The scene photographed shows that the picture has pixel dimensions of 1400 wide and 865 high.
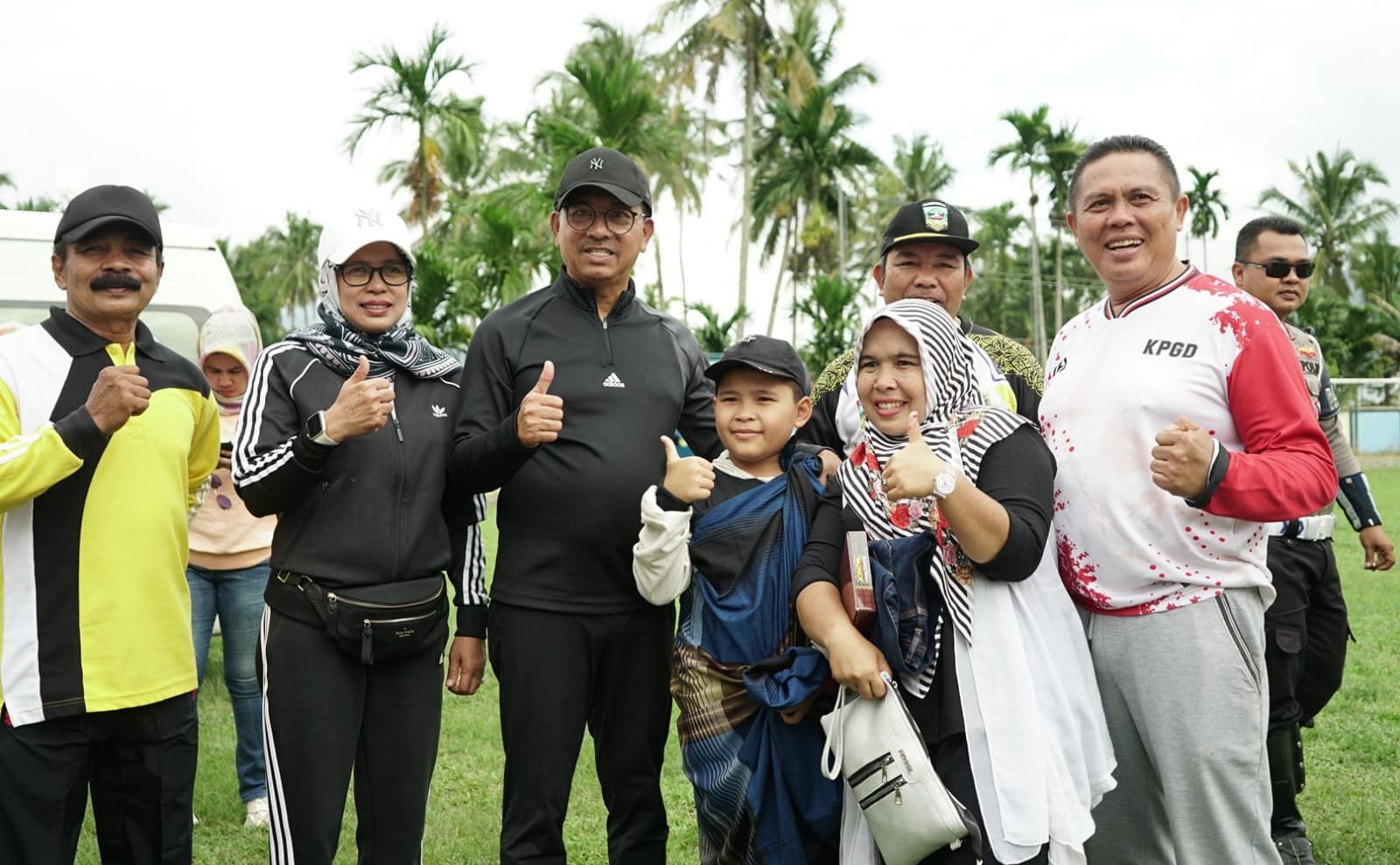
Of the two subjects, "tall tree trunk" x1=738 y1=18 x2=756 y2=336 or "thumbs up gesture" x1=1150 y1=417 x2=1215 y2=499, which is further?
"tall tree trunk" x1=738 y1=18 x2=756 y2=336

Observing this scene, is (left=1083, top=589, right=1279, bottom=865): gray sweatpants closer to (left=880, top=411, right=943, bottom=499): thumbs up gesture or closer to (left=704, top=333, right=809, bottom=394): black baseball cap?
(left=880, top=411, right=943, bottom=499): thumbs up gesture

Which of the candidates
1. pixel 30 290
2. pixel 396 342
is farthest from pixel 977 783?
Result: pixel 30 290

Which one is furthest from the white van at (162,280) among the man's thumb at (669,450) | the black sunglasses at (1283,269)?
the black sunglasses at (1283,269)

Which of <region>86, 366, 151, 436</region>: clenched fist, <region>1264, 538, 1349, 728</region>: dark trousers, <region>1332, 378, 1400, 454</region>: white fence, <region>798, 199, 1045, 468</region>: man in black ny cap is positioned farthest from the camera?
<region>1332, 378, 1400, 454</region>: white fence

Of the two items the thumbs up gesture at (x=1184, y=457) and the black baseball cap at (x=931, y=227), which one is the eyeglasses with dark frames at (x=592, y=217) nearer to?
the black baseball cap at (x=931, y=227)

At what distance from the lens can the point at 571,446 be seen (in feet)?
11.0

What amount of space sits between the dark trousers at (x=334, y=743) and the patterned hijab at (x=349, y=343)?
0.74 meters

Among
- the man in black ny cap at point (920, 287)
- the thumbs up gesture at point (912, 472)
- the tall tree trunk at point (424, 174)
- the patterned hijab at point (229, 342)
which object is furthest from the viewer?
the tall tree trunk at point (424, 174)

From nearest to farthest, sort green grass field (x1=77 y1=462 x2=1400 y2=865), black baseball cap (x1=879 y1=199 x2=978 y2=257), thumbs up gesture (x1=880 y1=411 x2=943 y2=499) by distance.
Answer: thumbs up gesture (x1=880 y1=411 x2=943 y2=499), black baseball cap (x1=879 y1=199 x2=978 y2=257), green grass field (x1=77 y1=462 x2=1400 y2=865)

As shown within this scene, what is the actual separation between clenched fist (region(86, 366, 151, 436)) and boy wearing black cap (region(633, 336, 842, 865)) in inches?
52.3

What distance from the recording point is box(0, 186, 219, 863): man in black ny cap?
2.88 metres

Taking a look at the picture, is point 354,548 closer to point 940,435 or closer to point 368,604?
point 368,604

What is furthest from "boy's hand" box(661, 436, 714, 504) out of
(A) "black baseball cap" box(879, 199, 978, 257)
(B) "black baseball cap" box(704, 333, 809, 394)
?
(A) "black baseball cap" box(879, 199, 978, 257)

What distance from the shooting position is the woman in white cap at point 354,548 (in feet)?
9.96
